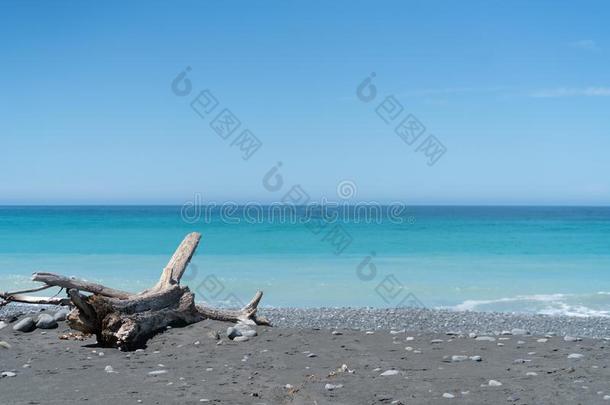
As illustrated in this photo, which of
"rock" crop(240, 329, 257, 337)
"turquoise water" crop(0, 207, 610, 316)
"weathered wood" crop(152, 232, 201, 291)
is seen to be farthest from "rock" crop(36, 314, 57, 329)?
"turquoise water" crop(0, 207, 610, 316)

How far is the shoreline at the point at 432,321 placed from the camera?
9.41 meters

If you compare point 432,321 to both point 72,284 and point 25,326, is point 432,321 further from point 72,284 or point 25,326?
point 25,326

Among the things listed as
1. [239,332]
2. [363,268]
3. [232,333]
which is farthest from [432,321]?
[363,268]

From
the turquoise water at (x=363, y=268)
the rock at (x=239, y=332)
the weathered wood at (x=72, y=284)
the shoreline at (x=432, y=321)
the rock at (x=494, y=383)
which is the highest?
the weathered wood at (x=72, y=284)

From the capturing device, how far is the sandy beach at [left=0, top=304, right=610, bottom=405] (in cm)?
475

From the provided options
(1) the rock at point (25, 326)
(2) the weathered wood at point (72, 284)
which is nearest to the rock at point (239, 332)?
(2) the weathered wood at point (72, 284)

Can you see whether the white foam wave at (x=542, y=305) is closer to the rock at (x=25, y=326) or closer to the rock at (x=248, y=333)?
the rock at (x=248, y=333)

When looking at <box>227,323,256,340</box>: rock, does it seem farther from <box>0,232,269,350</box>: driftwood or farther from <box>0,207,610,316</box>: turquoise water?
<box>0,207,610,316</box>: turquoise water

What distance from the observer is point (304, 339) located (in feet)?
23.3

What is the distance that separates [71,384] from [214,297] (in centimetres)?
871

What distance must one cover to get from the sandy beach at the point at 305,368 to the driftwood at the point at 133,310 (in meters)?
0.17

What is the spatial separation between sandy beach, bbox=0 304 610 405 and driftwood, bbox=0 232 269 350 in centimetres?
17

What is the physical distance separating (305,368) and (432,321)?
4994 millimetres

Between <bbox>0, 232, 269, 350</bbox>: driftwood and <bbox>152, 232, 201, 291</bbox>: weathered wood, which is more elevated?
<bbox>152, 232, 201, 291</bbox>: weathered wood
